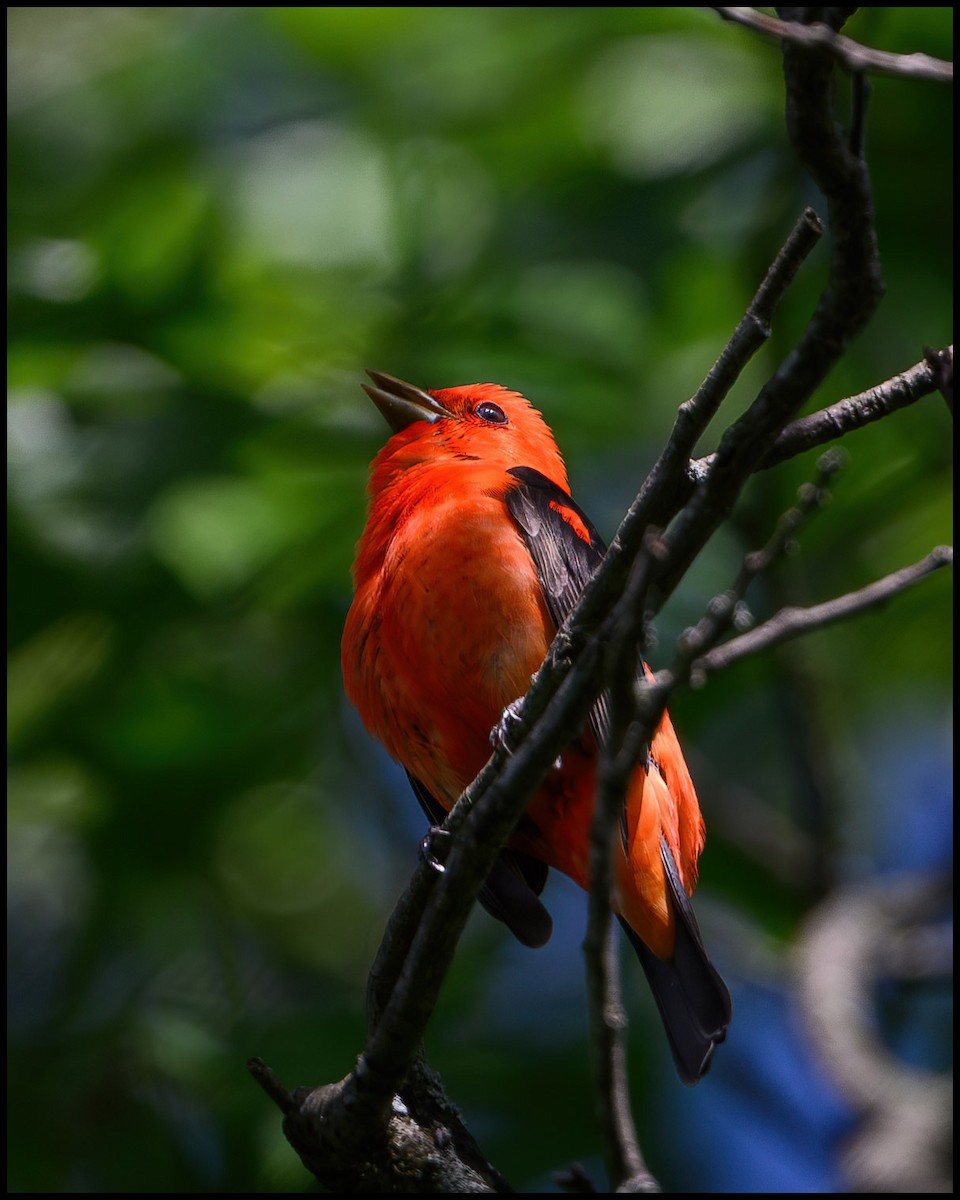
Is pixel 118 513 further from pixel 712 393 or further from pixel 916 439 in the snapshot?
pixel 712 393

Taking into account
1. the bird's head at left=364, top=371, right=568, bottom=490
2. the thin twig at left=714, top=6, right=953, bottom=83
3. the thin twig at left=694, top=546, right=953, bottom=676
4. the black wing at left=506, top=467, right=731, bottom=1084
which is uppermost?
the thin twig at left=714, top=6, right=953, bottom=83

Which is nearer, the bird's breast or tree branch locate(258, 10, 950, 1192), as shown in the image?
tree branch locate(258, 10, 950, 1192)

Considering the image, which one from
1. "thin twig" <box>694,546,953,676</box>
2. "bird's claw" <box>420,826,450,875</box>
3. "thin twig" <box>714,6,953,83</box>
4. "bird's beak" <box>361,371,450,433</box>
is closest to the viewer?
"thin twig" <box>714,6,953,83</box>

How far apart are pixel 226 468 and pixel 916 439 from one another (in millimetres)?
3590

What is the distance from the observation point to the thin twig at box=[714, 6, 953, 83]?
192 centimetres

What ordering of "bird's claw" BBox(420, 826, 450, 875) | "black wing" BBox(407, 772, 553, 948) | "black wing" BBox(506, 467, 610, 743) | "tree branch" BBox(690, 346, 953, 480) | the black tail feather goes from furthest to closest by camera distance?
"black wing" BBox(407, 772, 553, 948) → "black wing" BBox(506, 467, 610, 743) → the black tail feather → "bird's claw" BBox(420, 826, 450, 875) → "tree branch" BBox(690, 346, 953, 480)

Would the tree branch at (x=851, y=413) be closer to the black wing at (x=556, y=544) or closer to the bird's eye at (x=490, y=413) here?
the black wing at (x=556, y=544)

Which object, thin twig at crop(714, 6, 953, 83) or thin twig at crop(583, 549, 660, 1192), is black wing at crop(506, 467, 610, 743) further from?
thin twig at crop(714, 6, 953, 83)

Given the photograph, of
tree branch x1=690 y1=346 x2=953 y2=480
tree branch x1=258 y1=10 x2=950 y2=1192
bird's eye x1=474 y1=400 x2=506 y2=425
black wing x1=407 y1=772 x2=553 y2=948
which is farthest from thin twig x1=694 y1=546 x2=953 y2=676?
bird's eye x1=474 y1=400 x2=506 y2=425

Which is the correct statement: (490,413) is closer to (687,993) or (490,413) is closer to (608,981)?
(687,993)

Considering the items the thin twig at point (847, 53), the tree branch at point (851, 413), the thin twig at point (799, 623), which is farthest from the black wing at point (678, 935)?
the thin twig at point (847, 53)

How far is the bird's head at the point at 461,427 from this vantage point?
210 inches

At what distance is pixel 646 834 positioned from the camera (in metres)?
4.46

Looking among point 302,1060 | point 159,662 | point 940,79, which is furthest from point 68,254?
point 940,79
